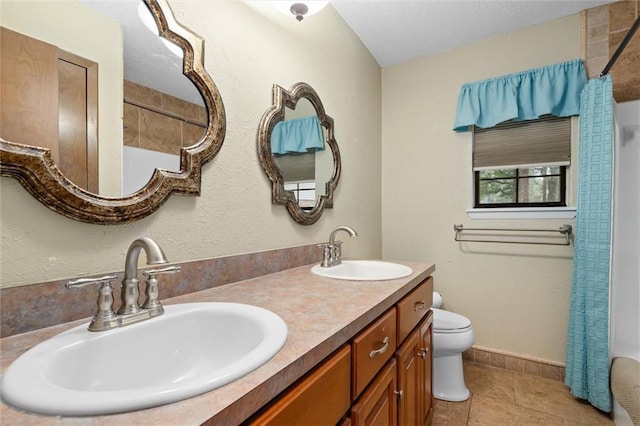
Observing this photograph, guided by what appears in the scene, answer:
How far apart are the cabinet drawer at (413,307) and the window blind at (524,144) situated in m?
1.26

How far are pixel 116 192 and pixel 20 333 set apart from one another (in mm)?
366

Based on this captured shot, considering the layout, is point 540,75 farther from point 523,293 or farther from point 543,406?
point 543,406

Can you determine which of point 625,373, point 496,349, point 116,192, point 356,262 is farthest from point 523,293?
point 116,192

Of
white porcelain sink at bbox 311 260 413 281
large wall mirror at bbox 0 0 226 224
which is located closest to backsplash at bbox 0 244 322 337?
large wall mirror at bbox 0 0 226 224

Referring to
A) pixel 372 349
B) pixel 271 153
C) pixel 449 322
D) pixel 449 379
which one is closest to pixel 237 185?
pixel 271 153

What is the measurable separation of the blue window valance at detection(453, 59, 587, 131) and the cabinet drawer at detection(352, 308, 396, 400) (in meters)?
1.80

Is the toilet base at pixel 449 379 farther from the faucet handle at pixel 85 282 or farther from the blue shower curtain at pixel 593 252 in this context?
the faucet handle at pixel 85 282

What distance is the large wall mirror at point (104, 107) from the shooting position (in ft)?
2.16

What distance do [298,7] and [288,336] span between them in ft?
4.51

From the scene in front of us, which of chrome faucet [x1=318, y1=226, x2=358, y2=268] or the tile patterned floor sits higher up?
chrome faucet [x1=318, y1=226, x2=358, y2=268]

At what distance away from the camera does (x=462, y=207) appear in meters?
2.29

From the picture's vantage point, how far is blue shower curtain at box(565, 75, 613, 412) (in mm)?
1620

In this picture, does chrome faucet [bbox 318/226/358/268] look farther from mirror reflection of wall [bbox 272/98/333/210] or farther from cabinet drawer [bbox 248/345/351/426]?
cabinet drawer [bbox 248/345/351/426]

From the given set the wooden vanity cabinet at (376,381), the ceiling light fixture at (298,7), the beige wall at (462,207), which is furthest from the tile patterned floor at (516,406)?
the ceiling light fixture at (298,7)
